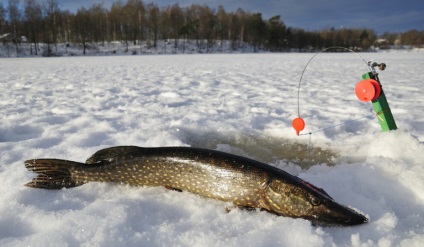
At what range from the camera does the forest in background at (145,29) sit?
44688 mm

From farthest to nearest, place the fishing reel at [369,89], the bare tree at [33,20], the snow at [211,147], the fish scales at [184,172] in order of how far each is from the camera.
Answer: the bare tree at [33,20], the fishing reel at [369,89], the fish scales at [184,172], the snow at [211,147]

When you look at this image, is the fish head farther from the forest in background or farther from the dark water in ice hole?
the forest in background

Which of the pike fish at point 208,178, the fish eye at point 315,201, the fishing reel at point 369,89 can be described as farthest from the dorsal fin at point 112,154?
the fishing reel at point 369,89

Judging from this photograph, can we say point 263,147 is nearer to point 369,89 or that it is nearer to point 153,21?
point 369,89

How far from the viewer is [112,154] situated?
2.23 m

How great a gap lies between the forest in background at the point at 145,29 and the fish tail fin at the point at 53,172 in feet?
143

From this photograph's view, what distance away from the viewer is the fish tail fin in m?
2.14

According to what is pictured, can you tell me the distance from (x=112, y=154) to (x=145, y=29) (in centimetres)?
6196

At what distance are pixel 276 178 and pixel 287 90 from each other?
5931mm

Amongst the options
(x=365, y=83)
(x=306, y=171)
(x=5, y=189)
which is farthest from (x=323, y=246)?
(x=5, y=189)

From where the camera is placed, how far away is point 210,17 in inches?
2466

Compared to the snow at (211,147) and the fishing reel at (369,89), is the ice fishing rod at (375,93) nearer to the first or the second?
the fishing reel at (369,89)

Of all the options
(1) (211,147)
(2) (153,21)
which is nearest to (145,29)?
(2) (153,21)

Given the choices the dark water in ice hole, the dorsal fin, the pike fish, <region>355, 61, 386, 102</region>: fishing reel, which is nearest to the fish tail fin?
the pike fish
